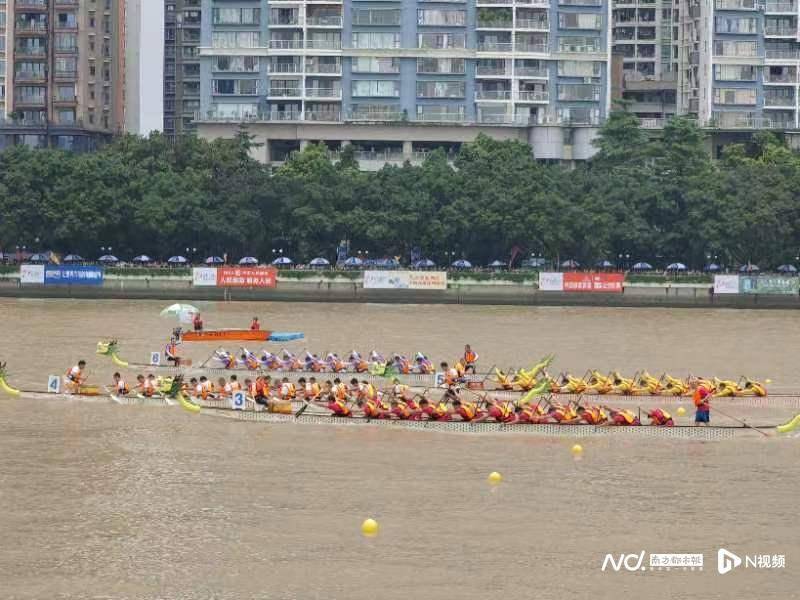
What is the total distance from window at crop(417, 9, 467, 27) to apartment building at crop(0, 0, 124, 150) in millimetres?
22644

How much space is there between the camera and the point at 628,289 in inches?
3152

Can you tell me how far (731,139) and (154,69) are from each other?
38874 millimetres

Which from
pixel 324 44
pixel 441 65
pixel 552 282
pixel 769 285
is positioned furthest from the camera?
pixel 441 65

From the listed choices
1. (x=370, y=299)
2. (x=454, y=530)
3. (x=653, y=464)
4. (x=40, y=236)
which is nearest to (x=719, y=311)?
(x=370, y=299)

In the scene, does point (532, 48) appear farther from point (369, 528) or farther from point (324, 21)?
point (369, 528)

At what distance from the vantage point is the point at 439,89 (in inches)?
3935

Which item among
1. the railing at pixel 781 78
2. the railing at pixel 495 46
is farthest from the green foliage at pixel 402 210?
the railing at pixel 781 78

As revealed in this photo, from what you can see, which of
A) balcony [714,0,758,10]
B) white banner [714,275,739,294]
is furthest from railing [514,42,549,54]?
white banner [714,275,739,294]

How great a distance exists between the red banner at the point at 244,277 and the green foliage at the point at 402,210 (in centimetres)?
105

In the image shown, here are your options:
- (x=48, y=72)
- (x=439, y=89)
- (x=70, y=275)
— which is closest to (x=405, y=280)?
(x=70, y=275)

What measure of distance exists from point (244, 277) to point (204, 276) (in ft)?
6.35

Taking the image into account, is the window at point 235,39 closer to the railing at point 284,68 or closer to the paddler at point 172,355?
the railing at point 284,68

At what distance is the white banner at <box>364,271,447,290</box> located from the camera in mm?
79312

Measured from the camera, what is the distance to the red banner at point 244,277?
3127 inches
